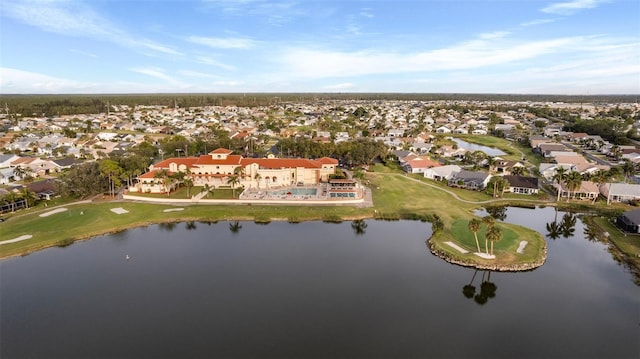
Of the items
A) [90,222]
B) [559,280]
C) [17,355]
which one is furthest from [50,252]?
[559,280]

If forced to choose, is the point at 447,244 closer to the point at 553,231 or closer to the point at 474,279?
the point at 474,279

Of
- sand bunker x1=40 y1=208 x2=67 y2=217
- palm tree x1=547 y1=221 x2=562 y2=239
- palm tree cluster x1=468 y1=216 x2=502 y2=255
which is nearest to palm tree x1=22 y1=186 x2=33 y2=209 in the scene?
sand bunker x1=40 y1=208 x2=67 y2=217

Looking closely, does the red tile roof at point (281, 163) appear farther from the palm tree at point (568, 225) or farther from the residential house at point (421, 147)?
the residential house at point (421, 147)

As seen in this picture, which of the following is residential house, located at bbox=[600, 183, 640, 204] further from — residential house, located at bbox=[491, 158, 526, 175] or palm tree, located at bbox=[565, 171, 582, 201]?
residential house, located at bbox=[491, 158, 526, 175]

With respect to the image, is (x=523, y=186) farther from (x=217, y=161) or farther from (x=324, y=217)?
(x=217, y=161)

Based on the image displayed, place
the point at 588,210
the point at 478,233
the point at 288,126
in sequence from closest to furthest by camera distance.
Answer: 1. the point at 478,233
2. the point at 588,210
3. the point at 288,126
